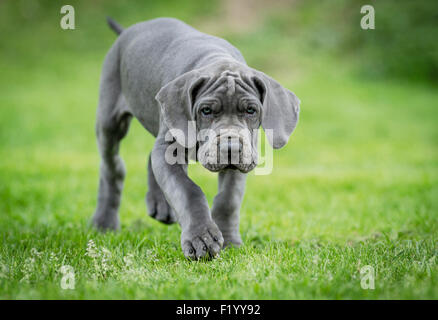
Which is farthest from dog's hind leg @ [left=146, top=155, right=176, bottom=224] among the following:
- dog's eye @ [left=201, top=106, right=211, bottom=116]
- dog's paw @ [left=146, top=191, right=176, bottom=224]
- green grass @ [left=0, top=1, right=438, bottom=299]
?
dog's eye @ [left=201, top=106, right=211, bottom=116]

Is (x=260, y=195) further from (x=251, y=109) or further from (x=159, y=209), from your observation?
(x=251, y=109)

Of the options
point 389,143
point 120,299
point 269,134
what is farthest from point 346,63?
point 120,299

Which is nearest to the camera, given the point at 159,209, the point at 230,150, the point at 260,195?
the point at 230,150

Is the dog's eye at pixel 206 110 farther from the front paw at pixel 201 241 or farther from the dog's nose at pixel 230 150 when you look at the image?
the front paw at pixel 201 241

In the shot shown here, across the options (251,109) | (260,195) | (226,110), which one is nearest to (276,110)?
(251,109)

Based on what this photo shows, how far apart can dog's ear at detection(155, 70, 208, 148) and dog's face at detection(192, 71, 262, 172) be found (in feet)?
0.16

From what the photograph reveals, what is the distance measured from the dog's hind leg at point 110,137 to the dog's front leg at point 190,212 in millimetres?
1423

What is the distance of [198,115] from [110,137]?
2.00m

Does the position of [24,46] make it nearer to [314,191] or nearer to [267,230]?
[314,191]

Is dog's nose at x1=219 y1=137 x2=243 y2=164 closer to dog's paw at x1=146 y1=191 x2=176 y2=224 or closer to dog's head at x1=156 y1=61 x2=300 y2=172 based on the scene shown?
dog's head at x1=156 y1=61 x2=300 y2=172

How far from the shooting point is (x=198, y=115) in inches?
156

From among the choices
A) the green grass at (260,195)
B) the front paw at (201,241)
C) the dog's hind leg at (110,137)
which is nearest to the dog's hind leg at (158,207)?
the green grass at (260,195)

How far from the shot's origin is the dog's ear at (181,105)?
4016 mm

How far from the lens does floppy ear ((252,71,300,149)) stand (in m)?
4.02
